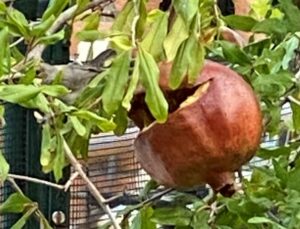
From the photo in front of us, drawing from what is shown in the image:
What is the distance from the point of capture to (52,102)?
0.82 metres

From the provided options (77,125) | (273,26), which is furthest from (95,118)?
(273,26)

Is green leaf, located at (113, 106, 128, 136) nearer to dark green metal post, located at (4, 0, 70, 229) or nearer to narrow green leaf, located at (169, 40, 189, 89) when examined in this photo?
narrow green leaf, located at (169, 40, 189, 89)

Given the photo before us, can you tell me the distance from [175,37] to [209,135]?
0.09 meters

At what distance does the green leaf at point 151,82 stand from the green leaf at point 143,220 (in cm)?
25

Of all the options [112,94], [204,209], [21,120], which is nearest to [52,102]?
[112,94]

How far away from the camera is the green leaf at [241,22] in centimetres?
96

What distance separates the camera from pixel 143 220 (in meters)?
0.98

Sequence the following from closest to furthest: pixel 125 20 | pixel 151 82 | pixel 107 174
A: 1. pixel 151 82
2. pixel 125 20
3. pixel 107 174

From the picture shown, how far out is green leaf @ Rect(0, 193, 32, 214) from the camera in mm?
922

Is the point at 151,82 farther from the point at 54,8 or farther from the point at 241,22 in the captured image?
the point at 241,22

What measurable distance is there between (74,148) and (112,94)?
0.18 meters

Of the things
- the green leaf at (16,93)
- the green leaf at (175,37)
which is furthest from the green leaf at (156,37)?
the green leaf at (16,93)

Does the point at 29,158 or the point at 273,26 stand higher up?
the point at 273,26

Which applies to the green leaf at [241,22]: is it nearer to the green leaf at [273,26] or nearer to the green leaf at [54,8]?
the green leaf at [273,26]
